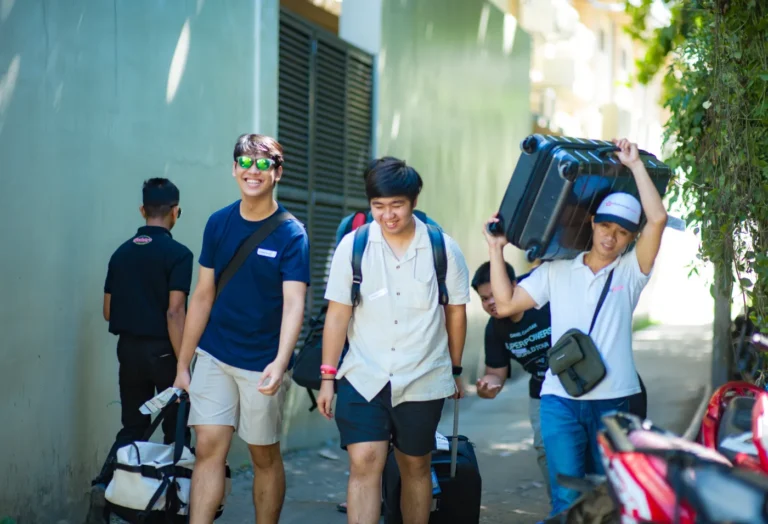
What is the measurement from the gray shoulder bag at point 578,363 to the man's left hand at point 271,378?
1.26m

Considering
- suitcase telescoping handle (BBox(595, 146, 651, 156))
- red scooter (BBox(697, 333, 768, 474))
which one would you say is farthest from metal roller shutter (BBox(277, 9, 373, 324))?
red scooter (BBox(697, 333, 768, 474))

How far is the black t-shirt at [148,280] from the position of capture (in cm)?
609

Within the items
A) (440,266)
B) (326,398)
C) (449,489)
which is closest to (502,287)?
(440,266)

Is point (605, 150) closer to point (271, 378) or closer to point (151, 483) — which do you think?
point (271, 378)

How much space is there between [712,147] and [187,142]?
3.32 meters

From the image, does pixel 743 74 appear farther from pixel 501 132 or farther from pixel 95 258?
pixel 501 132

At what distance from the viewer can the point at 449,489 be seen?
5.82 m

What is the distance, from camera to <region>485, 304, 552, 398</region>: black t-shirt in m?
6.11

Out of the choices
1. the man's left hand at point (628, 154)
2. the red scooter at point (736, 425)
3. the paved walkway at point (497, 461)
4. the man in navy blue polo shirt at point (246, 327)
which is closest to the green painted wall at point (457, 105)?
the paved walkway at point (497, 461)

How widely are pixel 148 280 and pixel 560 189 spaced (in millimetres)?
2445

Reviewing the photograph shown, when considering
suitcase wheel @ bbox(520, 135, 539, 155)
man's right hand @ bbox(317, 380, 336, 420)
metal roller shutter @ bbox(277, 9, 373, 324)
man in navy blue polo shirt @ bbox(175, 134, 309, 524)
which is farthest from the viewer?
metal roller shutter @ bbox(277, 9, 373, 324)

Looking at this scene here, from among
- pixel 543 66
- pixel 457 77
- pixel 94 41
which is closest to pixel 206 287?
pixel 94 41

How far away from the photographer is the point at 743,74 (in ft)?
19.9

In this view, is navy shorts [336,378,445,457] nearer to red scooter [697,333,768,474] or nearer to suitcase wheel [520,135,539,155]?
suitcase wheel [520,135,539,155]
